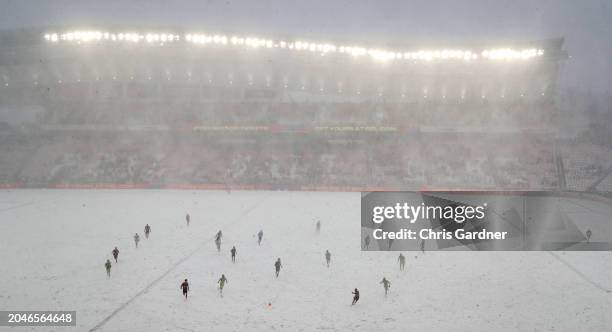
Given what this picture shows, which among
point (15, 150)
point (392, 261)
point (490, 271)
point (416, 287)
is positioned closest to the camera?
point (416, 287)

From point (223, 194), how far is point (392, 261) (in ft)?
87.4

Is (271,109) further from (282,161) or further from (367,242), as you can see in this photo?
(367,242)

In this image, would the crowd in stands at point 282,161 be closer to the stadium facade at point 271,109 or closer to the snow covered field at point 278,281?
the stadium facade at point 271,109

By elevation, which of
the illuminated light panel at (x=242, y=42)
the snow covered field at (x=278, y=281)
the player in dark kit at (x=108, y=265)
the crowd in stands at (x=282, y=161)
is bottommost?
the snow covered field at (x=278, y=281)

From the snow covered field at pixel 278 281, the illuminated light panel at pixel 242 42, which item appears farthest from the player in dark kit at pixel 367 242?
the illuminated light panel at pixel 242 42

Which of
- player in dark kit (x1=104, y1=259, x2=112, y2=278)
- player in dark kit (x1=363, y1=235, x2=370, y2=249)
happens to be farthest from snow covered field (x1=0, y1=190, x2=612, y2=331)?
player in dark kit (x1=363, y1=235, x2=370, y2=249)

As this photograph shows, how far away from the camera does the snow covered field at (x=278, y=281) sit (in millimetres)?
12352

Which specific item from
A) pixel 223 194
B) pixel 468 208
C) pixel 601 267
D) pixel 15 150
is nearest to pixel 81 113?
pixel 15 150

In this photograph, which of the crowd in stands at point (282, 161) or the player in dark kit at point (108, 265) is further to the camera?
the crowd in stands at point (282, 161)

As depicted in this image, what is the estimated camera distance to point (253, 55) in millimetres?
56000

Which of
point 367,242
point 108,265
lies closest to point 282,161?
point 367,242

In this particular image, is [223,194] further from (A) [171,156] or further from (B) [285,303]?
(B) [285,303]

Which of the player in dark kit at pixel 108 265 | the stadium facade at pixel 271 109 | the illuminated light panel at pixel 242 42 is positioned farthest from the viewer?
the illuminated light panel at pixel 242 42

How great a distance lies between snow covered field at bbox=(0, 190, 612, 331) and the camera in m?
12.4
